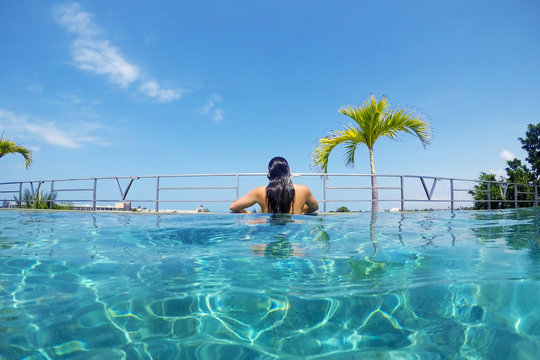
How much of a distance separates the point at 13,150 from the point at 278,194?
629 inches

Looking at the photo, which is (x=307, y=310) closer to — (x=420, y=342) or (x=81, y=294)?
(x=420, y=342)

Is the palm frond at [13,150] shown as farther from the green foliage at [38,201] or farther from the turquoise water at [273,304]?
the turquoise water at [273,304]

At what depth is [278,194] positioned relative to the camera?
4.11m

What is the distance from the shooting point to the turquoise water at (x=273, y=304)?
1.43 meters

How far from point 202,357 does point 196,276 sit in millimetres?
695

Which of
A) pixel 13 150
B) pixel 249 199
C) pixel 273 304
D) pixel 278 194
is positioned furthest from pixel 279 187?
pixel 13 150

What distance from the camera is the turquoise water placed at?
4.68 feet

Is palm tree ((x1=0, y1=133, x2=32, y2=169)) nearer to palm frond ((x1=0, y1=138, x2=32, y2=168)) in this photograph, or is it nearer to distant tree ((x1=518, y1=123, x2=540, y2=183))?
palm frond ((x1=0, y1=138, x2=32, y2=168))

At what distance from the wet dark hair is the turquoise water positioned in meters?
1.52

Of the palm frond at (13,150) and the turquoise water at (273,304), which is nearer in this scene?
the turquoise water at (273,304)

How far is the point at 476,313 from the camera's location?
1647 mm

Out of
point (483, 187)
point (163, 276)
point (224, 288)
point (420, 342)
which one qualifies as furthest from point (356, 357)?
point (483, 187)

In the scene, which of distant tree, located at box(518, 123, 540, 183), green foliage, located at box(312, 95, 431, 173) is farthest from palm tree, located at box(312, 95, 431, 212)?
distant tree, located at box(518, 123, 540, 183)

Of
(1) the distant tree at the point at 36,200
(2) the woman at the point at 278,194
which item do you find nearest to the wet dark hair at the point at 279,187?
(2) the woman at the point at 278,194
